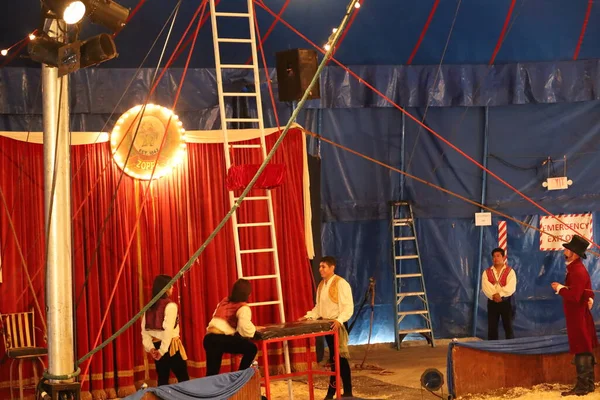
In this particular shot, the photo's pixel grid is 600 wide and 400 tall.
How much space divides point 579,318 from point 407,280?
313 centimetres

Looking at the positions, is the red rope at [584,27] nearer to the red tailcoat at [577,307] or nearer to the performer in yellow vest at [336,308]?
the red tailcoat at [577,307]

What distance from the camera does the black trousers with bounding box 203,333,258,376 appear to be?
22.7 ft

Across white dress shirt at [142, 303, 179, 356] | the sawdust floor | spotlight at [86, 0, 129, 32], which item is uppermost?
spotlight at [86, 0, 129, 32]

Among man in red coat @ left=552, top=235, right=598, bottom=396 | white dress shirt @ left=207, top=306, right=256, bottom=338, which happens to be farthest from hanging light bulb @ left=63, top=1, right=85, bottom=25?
man in red coat @ left=552, top=235, right=598, bottom=396

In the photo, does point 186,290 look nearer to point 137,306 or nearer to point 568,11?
point 137,306

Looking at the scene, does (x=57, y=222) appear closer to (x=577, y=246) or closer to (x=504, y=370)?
(x=504, y=370)

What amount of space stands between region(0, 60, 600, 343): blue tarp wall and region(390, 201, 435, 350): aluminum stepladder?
0.13 m

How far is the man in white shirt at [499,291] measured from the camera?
902 centimetres

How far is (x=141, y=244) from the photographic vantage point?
798 cm

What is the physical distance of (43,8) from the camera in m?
4.30

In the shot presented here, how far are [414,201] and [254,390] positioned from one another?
4.57 metres

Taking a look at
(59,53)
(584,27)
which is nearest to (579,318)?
(584,27)

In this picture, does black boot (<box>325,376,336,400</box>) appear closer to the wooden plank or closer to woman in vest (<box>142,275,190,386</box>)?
the wooden plank

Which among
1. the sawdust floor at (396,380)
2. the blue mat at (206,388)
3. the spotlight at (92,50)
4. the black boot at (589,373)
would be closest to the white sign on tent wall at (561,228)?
the sawdust floor at (396,380)
